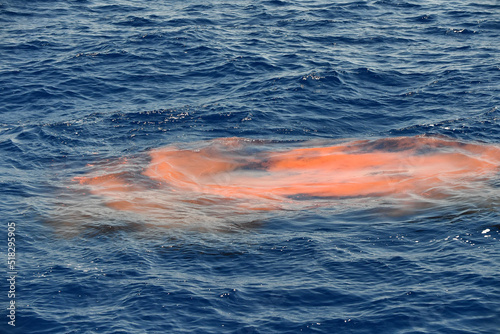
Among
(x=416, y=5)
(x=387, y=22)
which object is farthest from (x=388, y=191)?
(x=416, y=5)

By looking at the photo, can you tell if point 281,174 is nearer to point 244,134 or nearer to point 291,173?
point 291,173

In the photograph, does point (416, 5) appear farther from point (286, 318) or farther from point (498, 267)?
point (286, 318)

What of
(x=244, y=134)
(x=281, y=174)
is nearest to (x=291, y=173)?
(x=281, y=174)

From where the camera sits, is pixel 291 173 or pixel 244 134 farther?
pixel 244 134

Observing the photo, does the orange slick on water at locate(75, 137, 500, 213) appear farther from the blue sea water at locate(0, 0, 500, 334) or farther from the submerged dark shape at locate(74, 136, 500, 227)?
the blue sea water at locate(0, 0, 500, 334)

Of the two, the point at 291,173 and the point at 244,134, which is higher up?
the point at 244,134
